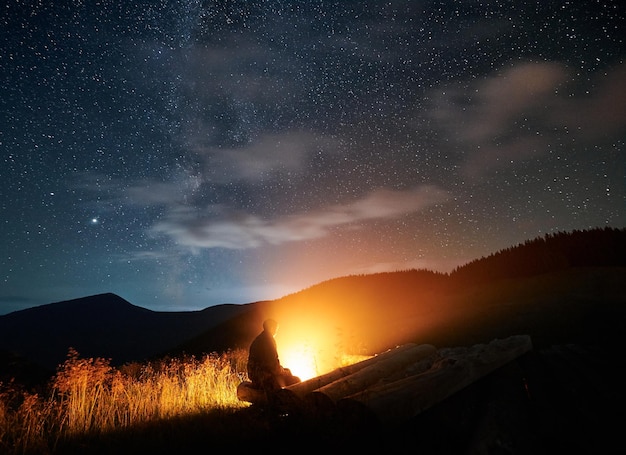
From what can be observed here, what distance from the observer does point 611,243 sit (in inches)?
586

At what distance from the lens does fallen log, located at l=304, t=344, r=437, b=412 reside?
5.48 metres

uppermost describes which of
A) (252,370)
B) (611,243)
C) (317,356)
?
(611,243)

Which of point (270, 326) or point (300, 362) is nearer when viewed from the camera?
point (270, 326)

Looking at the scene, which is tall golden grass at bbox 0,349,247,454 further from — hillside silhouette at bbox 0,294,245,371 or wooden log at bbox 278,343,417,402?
hillside silhouette at bbox 0,294,245,371

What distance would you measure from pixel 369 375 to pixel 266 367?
7.43ft

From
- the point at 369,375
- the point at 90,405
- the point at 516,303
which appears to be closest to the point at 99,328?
the point at 90,405

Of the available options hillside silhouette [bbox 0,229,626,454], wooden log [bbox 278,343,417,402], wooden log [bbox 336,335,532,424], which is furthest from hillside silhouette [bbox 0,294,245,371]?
wooden log [bbox 336,335,532,424]

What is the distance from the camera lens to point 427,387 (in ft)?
16.7

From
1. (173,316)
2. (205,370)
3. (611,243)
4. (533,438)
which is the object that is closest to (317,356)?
(205,370)

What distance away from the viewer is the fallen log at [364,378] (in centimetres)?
548

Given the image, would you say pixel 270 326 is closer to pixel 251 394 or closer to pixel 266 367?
pixel 266 367

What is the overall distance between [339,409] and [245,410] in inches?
111

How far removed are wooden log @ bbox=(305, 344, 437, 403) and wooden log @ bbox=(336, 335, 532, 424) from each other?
0.59m

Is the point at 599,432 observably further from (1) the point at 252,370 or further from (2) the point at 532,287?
(2) the point at 532,287
